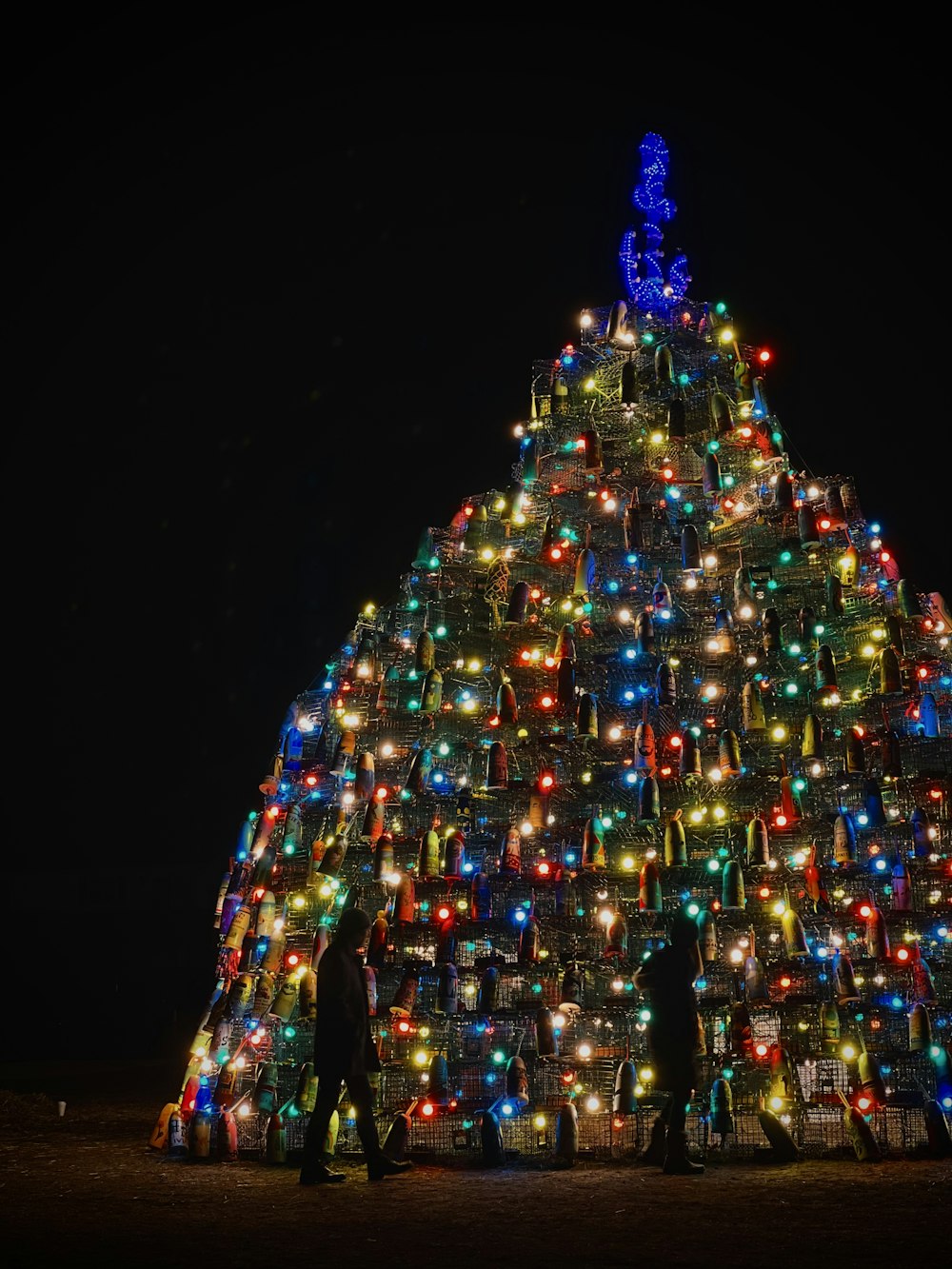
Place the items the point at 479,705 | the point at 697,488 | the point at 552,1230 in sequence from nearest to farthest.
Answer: the point at 552,1230
the point at 479,705
the point at 697,488

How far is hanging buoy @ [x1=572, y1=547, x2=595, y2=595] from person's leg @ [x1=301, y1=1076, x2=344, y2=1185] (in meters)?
4.43

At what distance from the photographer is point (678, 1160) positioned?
694 centimetres

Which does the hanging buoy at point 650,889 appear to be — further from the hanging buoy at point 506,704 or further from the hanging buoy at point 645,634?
the hanging buoy at point 645,634

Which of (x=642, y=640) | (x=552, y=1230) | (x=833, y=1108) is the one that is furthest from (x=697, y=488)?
(x=552, y=1230)

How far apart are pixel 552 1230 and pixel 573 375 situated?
775 cm

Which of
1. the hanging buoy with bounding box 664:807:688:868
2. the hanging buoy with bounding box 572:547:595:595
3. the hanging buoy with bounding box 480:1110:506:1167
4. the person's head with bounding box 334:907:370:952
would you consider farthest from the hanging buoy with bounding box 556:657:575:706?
the hanging buoy with bounding box 480:1110:506:1167

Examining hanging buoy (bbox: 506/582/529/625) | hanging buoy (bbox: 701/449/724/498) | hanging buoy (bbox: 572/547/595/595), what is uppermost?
hanging buoy (bbox: 701/449/724/498)

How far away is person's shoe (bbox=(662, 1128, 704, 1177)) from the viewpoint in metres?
6.91

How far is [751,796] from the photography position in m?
8.74

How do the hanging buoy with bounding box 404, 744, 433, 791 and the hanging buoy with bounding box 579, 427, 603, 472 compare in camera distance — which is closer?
the hanging buoy with bounding box 404, 744, 433, 791

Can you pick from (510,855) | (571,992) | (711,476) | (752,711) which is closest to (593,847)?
(510,855)

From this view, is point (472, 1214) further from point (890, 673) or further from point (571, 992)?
point (890, 673)

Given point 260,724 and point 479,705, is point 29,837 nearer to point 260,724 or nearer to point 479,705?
point 260,724

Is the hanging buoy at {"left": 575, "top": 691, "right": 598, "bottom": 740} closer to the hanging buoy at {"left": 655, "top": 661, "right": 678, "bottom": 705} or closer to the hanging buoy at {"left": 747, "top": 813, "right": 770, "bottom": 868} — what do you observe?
the hanging buoy at {"left": 655, "top": 661, "right": 678, "bottom": 705}
